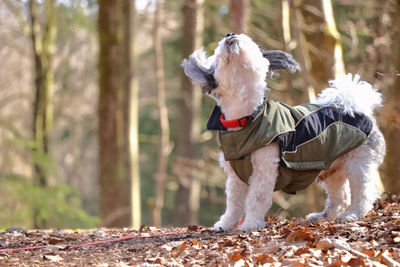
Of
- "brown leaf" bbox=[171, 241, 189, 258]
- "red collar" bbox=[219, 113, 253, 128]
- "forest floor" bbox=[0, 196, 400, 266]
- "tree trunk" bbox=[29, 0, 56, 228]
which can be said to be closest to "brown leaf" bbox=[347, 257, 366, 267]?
"forest floor" bbox=[0, 196, 400, 266]

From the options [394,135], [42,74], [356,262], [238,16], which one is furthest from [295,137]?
[42,74]

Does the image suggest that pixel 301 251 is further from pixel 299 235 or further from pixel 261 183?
pixel 261 183

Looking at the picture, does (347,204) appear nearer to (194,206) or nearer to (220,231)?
(220,231)

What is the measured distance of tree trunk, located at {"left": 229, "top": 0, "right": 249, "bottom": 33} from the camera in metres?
9.80

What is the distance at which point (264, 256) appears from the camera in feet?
13.4

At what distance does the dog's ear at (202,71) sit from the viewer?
5.48 meters

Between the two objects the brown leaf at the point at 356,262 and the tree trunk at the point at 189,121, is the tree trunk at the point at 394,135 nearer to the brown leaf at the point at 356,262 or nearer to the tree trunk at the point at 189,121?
the brown leaf at the point at 356,262

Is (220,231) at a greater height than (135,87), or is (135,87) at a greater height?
(135,87)

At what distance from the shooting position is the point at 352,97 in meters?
5.87

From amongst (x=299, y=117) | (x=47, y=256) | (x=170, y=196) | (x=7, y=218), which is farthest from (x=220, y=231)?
(x=170, y=196)

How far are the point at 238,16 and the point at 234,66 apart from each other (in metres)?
4.91

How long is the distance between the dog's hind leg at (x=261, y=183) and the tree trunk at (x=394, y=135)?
9.83 ft

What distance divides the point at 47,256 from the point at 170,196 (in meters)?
20.1

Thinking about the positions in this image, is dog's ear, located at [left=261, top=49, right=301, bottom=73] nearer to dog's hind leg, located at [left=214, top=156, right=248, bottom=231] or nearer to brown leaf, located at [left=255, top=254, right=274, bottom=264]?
dog's hind leg, located at [left=214, top=156, right=248, bottom=231]
